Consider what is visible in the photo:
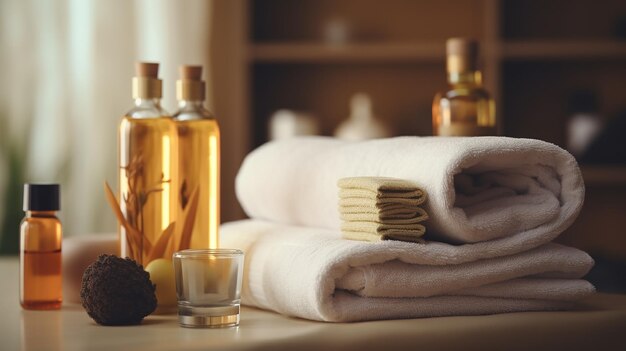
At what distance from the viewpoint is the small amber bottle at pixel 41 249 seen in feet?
3.03

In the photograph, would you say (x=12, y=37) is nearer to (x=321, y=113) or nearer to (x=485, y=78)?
(x=321, y=113)

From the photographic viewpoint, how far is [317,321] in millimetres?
806

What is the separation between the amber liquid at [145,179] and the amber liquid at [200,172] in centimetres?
2

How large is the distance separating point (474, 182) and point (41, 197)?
0.43 meters

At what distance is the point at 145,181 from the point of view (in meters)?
0.94

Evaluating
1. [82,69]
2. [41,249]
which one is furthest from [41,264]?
[82,69]

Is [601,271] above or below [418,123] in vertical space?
below

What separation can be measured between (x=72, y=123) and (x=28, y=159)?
0.52 ft

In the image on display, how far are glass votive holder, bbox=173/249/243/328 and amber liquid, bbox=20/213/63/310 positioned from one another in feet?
0.66

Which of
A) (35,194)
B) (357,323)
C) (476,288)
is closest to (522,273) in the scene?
(476,288)

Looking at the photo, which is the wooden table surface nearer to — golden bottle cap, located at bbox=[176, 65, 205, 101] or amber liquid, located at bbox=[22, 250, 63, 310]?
amber liquid, located at bbox=[22, 250, 63, 310]

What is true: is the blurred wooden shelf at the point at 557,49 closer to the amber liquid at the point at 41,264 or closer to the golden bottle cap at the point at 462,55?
the golden bottle cap at the point at 462,55

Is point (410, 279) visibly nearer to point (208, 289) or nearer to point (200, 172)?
point (208, 289)

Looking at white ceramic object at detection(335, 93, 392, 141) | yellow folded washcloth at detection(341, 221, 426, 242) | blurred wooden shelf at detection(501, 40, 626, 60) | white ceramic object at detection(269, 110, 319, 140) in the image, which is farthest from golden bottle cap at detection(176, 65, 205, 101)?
blurred wooden shelf at detection(501, 40, 626, 60)
